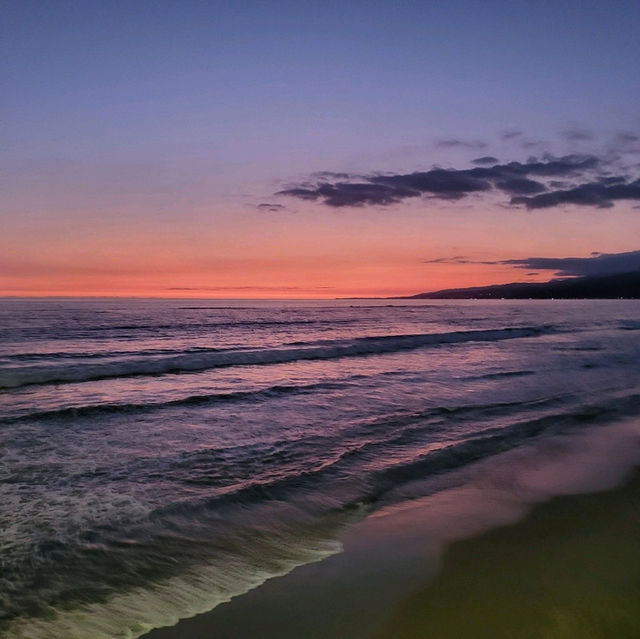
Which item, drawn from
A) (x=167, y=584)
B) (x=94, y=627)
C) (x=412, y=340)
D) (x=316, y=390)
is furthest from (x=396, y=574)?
(x=412, y=340)

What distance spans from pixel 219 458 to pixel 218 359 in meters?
16.0

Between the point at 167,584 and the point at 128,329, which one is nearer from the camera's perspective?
the point at 167,584

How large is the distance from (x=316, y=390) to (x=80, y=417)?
269 inches

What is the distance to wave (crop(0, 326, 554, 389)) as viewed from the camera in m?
18.1

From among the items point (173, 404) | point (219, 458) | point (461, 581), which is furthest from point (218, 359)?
point (461, 581)

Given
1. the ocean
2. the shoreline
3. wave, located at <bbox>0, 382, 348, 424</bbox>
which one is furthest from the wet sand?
wave, located at <bbox>0, 382, 348, 424</bbox>

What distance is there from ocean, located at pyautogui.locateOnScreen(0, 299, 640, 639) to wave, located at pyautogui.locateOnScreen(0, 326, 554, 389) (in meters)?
0.20

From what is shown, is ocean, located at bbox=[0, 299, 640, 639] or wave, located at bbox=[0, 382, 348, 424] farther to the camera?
wave, located at bbox=[0, 382, 348, 424]

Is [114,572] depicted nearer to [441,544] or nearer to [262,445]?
[441,544]

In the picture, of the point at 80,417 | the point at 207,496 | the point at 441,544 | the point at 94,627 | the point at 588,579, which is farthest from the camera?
the point at 80,417

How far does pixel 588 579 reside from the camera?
4.45 meters

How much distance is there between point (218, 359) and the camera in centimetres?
2423

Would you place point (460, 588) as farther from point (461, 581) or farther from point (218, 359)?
point (218, 359)

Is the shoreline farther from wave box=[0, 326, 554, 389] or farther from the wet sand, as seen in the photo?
wave box=[0, 326, 554, 389]
